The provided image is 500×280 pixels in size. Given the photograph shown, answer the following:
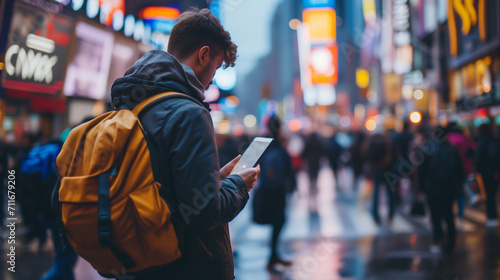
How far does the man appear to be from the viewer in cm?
177

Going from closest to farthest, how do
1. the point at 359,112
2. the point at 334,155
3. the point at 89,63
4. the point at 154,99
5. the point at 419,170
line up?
the point at 154,99, the point at 419,170, the point at 89,63, the point at 334,155, the point at 359,112

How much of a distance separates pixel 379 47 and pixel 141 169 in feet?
153

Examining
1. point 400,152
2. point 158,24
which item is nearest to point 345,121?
point 158,24

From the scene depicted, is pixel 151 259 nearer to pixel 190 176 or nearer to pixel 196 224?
pixel 196 224

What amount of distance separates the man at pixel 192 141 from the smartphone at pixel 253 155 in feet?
0.32

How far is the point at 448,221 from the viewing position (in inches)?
281

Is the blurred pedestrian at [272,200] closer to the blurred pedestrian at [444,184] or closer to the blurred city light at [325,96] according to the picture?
the blurred pedestrian at [444,184]

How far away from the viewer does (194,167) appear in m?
1.75

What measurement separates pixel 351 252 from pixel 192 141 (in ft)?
20.1

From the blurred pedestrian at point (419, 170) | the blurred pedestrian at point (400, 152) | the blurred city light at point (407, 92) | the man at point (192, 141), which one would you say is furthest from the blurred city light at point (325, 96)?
the man at point (192, 141)

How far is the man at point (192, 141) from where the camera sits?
5.79 ft

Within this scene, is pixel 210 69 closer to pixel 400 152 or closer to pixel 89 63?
pixel 400 152

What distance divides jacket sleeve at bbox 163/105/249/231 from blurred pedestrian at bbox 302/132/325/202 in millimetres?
12859

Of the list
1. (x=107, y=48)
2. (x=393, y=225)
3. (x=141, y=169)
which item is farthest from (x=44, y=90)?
(x=141, y=169)
